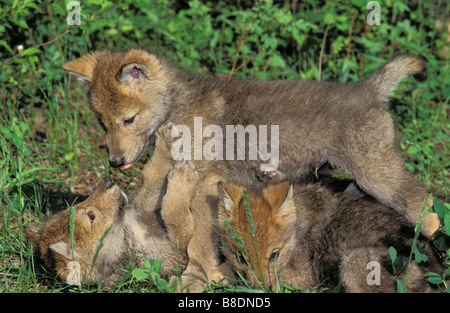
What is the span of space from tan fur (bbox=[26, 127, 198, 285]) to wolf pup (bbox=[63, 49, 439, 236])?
28 cm

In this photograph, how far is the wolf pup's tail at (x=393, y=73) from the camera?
4570 mm

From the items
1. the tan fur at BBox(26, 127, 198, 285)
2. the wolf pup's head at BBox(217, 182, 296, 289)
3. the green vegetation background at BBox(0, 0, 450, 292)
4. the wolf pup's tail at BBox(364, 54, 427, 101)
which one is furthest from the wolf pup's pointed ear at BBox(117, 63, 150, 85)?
the wolf pup's tail at BBox(364, 54, 427, 101)

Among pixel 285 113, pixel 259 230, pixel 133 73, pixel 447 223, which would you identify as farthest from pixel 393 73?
pixel 133 73

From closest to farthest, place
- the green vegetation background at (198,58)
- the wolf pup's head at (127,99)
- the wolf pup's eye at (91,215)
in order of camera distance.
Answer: the wolf pup's eye at (91,215)
the wolf pup's head at (127,99)
the green vegetation background at (198,58)

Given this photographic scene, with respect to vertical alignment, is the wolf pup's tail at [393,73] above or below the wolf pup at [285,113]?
above

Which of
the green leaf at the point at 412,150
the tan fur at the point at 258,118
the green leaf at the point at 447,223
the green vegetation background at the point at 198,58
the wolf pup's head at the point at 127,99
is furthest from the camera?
the green leaf at the point at 412,150

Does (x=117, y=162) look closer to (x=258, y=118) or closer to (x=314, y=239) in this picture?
(x=258, y=118)

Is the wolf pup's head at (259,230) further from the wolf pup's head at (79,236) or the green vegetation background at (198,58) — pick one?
the green vegetation background at (198,58)

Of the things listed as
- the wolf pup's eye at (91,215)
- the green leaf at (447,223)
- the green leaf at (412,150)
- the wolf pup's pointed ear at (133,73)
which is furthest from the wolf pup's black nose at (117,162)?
the green leaf at (412,150)

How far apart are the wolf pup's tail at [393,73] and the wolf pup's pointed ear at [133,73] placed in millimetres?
1786

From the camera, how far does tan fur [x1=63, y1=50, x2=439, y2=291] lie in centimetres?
421

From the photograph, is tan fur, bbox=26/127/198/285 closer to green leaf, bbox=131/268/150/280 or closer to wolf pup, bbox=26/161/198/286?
wolf pup, bbox=26/161/198/286

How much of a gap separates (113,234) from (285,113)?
1.60 m
